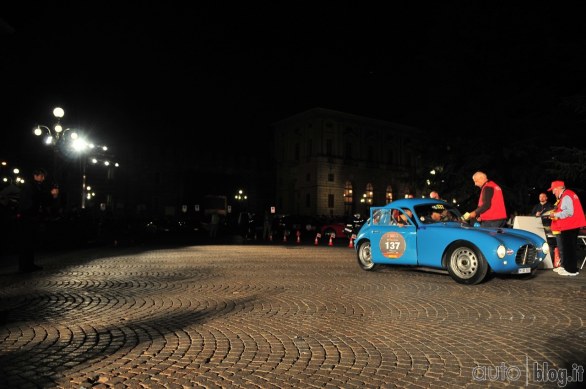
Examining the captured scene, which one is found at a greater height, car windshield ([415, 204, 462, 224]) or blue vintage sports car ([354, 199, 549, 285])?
car windshield ([415, 204, 462, 224])

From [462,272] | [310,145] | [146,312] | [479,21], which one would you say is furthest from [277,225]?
[310,145]

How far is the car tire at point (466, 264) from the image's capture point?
848 cm

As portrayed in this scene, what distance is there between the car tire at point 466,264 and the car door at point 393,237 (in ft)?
3.03

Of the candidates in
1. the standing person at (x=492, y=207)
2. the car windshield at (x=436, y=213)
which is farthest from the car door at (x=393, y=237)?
the standing person at (x=492, y=207)

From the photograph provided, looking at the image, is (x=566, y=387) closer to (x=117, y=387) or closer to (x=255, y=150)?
(x=117, y=387)

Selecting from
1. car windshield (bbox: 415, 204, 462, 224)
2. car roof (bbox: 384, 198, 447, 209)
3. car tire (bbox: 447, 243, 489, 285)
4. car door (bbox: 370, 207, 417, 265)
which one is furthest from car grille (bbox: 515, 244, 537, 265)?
car roof (bbox: 384, 198, 447, 209)

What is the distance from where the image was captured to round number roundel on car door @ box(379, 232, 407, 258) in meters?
9.98

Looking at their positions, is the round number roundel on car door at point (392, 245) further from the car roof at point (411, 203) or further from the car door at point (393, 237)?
the car roof at point (411, 203)

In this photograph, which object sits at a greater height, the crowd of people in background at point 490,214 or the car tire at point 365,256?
the crowd of people in background at point 490,214

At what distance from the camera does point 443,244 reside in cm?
912

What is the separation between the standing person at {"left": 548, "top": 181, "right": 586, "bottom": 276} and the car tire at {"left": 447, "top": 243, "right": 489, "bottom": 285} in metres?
2.37

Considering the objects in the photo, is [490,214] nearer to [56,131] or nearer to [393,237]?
[393,237]

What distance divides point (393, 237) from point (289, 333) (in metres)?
5.48

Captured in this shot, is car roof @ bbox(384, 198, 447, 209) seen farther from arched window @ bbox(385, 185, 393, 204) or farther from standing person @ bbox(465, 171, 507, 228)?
arched window @ bbox(385, 185, 393, 204)
